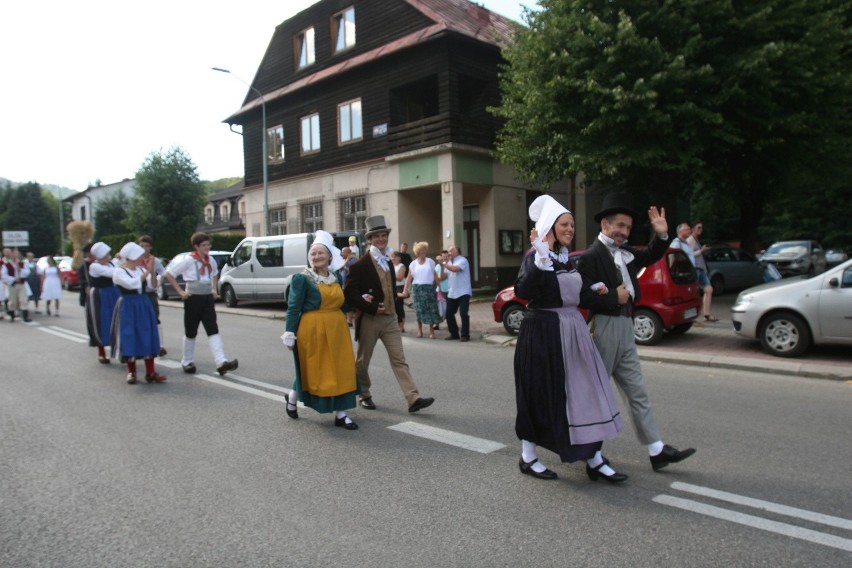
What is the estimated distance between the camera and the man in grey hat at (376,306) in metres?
6.27

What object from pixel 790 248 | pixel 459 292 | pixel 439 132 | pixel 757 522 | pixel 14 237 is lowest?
pixel 757 522

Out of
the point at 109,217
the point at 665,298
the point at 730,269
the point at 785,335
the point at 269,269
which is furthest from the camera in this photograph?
the point at 109,217

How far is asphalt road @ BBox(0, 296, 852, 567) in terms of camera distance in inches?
134

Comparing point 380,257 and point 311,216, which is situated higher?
point 311,216

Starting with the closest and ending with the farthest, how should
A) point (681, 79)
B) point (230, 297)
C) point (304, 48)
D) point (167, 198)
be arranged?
1. point (681, 79)
2. point (230, 297)
3. point (304, 48)
4. point (167, 198)

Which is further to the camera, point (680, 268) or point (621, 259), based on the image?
point (680, 268)

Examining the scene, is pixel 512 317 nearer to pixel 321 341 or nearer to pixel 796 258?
pixel 321 341

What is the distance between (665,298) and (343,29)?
64.2ft

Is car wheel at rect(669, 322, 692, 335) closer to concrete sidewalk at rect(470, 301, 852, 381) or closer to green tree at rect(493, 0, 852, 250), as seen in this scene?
concrete sidewalk at rect(470, 301, 852, 381)

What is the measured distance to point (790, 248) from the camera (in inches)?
971

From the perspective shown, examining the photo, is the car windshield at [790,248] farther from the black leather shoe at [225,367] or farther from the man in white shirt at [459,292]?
the black leather shoe at [225,367]

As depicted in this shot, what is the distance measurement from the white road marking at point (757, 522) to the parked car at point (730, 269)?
54.1ft

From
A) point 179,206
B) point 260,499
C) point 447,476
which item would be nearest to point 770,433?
point 447,476

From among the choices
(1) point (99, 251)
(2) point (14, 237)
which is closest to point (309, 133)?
(1) point (99, 251)
